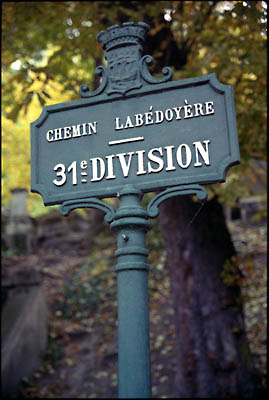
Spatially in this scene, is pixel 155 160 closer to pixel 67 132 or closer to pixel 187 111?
pixel 187 111

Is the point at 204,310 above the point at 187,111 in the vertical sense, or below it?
below

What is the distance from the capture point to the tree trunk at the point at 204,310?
6277 mm

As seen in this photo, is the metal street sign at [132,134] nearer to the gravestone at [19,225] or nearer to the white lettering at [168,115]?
the white lettering at [168,115]

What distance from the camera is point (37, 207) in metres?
18.6

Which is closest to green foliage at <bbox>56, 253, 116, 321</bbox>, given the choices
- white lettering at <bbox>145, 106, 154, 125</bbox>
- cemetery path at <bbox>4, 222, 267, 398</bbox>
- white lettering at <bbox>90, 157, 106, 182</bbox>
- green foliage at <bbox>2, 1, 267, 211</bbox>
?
cemetery path at <bbox>4, 222, 267, 398</bbox>

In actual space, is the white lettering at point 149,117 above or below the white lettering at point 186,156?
above

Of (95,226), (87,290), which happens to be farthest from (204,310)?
(95,226)

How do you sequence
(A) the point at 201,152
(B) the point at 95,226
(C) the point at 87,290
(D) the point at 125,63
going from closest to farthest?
(A) the point at 201,152, (D) the point at 125,63, (C) the point at 87,290, (B) the point at 95,226

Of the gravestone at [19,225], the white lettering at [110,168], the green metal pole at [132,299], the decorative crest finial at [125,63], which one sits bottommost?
the green metal pole at [132,299]

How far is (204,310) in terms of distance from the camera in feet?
21.2

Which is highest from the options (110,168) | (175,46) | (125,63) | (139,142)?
(175,46)

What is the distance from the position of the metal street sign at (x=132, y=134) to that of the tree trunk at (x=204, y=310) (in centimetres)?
396

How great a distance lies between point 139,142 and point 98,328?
8682 millimetres

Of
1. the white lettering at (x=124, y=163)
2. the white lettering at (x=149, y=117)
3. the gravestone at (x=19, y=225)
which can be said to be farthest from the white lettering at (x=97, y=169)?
the gravestone at (x=19, y=225)
